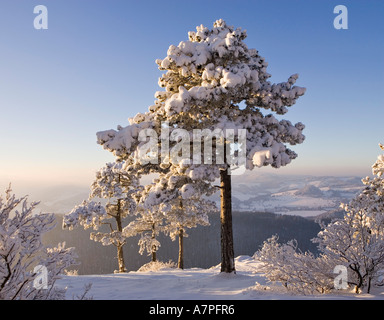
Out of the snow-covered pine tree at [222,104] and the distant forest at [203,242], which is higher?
the snow-covered pine tree at [222,104]

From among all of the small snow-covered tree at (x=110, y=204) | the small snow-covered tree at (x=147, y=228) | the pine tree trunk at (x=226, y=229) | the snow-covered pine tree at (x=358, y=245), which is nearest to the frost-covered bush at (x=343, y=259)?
the snow-covered pine tree at (x=358, y=245)

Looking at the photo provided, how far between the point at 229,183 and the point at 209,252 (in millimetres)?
121179

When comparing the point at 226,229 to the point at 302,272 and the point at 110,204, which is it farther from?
the point at 110,204

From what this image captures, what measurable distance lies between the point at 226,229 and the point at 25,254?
753 cm

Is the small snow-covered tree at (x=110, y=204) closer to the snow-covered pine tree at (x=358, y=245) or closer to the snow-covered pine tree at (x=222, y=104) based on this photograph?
the snow-covered pine tree at (x=222, y=104)

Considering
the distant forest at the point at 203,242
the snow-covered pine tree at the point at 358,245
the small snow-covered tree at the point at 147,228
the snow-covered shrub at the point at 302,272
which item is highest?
the snow-covered pine tree at the point at 358,245

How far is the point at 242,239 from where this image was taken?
133125mm

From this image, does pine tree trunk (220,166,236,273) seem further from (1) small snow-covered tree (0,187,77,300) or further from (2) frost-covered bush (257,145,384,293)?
(1) small snow-covered tree (0,187,77,300)

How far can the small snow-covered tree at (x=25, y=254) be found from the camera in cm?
393

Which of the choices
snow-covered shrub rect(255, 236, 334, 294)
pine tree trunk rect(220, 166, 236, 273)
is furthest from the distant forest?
snow-covered shrub rect(255, 236, 334, 294)

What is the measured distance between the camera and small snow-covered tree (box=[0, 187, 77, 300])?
3.93 meters

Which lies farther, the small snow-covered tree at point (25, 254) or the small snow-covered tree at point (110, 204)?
the small snow-covered tree at point (110, 204)

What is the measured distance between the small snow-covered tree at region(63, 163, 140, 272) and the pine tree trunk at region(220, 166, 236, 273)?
333 inches
